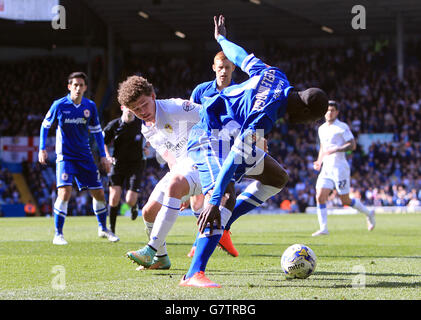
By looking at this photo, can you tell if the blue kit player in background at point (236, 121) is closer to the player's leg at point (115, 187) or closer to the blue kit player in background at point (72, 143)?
the blue kit player in background at point (72, 143)

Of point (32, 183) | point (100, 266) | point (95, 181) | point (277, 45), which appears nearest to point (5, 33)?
point (32, 183)

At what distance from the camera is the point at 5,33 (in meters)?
39.2

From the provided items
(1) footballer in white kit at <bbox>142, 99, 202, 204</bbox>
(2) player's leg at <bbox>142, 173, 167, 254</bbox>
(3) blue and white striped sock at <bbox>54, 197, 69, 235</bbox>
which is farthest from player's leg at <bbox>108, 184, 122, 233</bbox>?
(1) footballer in white kit at <bbox>142, 99, 202, 204</bbox>

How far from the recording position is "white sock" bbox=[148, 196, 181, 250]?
612 centimetres

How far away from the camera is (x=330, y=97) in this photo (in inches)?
1415

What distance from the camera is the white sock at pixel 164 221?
6125 millimetres

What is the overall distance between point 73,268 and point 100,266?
30 centimetres

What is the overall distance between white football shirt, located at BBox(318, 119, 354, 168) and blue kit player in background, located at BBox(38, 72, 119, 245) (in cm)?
479

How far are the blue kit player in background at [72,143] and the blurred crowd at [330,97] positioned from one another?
1839 cm

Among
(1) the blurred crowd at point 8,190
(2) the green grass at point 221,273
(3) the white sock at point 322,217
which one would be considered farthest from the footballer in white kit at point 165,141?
(1) the blurred crowd at point 8,190

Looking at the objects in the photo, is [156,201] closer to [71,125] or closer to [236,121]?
[236,121]
